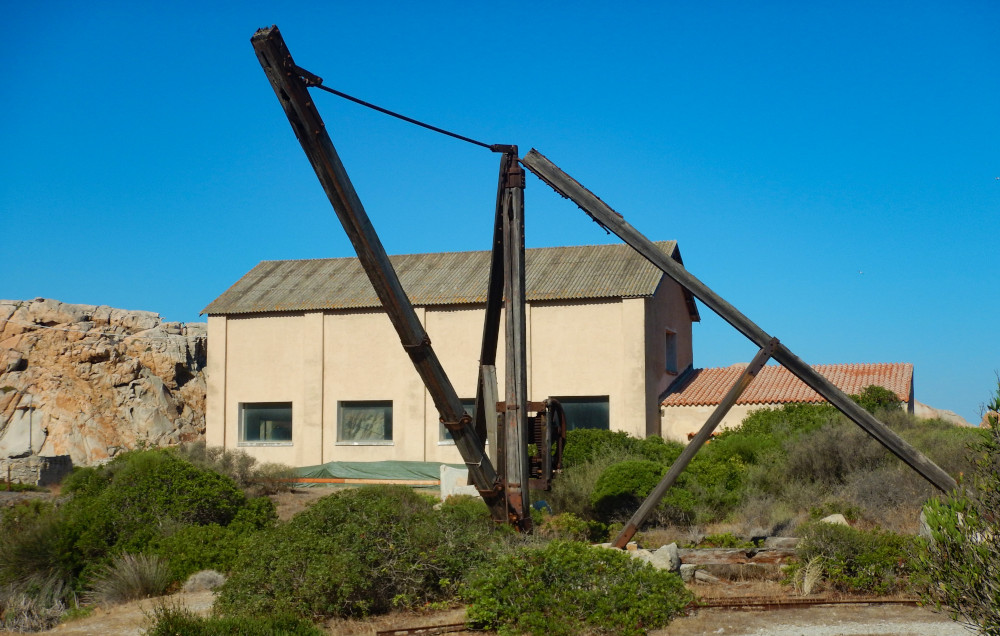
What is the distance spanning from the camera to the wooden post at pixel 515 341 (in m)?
11.5

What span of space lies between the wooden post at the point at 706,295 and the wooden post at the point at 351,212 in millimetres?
3011

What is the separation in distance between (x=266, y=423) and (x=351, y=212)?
2273cm

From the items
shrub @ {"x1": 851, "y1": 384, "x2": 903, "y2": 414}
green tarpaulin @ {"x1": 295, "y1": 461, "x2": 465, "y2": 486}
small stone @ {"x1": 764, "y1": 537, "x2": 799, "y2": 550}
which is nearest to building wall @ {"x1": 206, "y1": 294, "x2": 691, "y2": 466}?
green tarpaulin @ {"x1": 295, "y1": 461, "x2": 465, "y2": 486}

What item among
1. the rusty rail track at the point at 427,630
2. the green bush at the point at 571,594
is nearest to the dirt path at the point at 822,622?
the green bush at the point at 571,594

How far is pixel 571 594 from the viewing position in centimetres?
898

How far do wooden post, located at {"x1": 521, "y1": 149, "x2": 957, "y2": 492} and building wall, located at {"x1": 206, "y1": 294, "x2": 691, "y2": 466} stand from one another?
14198mm

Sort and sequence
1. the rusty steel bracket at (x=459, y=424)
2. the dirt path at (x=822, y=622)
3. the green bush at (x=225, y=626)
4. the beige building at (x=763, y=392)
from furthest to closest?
the beige building at (x=763, y=392), the rusty steel bracket at (x=459, y=424), the dirt path at (x=822, y=622), the green bush at (x=225, y=626)

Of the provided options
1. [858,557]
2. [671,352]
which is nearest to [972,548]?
[858,557]

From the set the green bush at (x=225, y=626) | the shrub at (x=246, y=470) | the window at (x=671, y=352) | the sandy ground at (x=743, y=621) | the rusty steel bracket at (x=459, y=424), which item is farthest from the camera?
the window at (x=671, y=352)

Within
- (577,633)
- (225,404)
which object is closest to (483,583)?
(577,633)

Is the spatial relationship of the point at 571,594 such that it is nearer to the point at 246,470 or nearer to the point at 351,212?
the point at 351,212

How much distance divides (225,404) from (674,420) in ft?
49.3

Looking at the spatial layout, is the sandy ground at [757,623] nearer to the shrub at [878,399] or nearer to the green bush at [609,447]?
the green bush at [609,447]

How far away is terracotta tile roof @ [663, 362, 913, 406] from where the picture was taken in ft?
86.4
